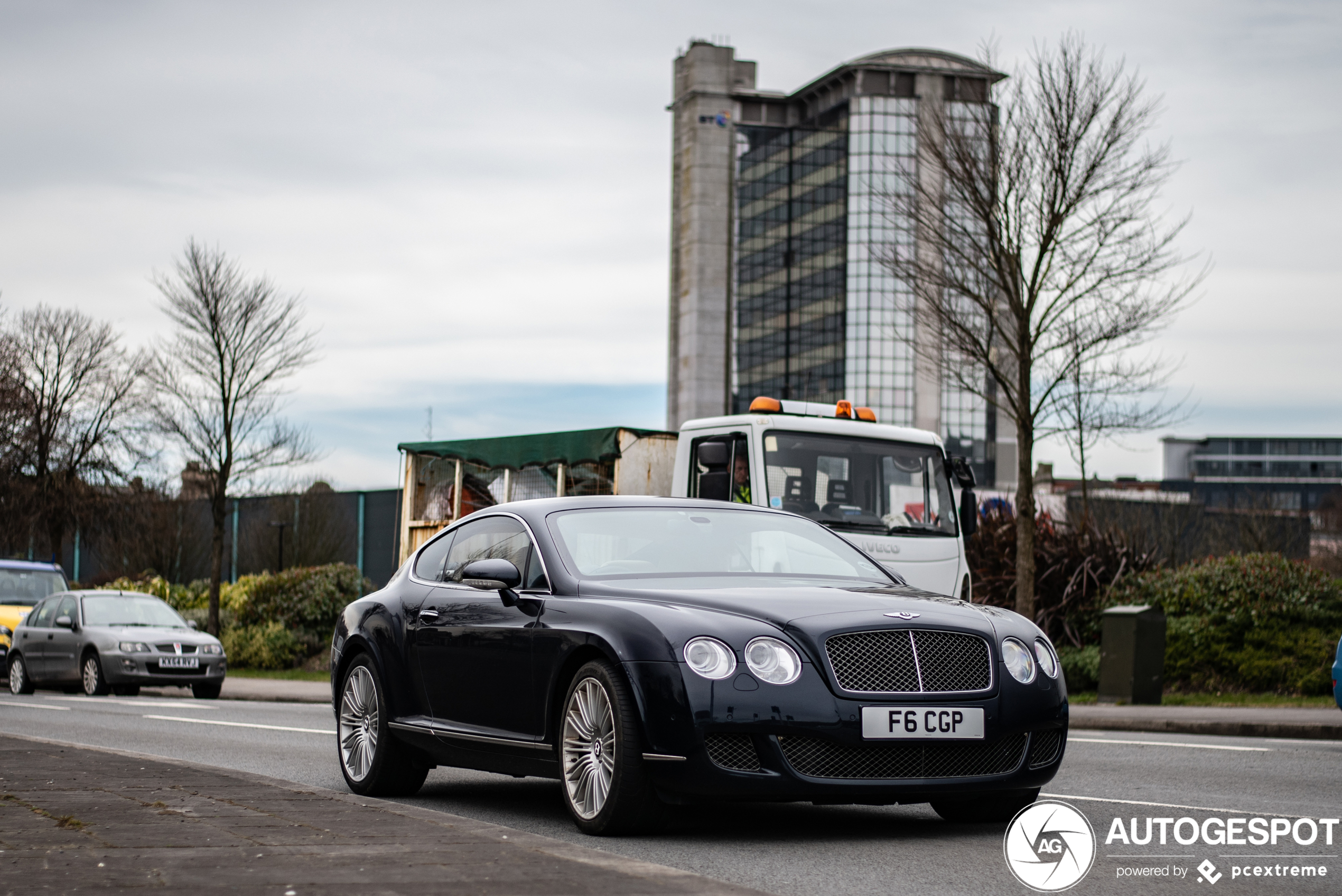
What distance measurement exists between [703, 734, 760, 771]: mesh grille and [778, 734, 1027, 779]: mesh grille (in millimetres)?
121

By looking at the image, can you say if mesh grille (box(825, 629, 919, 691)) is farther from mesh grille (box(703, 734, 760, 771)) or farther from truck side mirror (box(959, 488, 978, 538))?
truck side mirror (box(959, 488, 978, 538))

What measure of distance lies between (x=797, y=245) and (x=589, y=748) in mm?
100622

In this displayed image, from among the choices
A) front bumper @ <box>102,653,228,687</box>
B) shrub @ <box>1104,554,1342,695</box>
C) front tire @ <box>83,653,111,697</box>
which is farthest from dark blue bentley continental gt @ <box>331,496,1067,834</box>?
front tire @ <box>83,653,111,697</box>

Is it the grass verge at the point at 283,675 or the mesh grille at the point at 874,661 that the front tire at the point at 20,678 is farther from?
the mesh grille at the point at 874,661

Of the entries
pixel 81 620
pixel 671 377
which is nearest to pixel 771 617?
pixel 81 620

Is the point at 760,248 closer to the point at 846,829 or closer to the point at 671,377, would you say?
the point at 671,377

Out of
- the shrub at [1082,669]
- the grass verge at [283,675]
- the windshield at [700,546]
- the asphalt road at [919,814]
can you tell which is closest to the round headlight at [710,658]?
the asphalt road at [919,814]

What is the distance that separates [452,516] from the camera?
742 inches

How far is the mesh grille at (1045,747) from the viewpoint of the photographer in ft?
22.0

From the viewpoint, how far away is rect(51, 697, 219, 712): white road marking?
18.7 metres

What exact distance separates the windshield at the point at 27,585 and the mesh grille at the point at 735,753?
21.7m

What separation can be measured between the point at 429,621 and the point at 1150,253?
1424cm

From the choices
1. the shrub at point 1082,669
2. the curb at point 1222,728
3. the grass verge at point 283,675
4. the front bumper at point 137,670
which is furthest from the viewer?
the grass verge at point 283,675

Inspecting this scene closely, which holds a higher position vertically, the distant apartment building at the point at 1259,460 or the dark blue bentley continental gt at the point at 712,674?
the distant apartment building at the point at 1259,460
